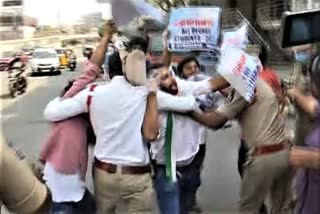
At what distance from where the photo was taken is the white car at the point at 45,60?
104 ft

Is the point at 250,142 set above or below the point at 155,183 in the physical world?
above

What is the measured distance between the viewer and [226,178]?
7645 mm

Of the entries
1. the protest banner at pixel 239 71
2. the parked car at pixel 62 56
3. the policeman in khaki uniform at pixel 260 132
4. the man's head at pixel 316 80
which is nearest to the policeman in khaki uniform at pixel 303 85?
the policeman in khaki uniform at pixel 260 132

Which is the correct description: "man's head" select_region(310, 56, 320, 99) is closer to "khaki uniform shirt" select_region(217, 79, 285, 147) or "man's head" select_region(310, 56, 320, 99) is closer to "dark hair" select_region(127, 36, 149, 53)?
"khaki uniform shirt" select_region(217, 79, 285, 147)

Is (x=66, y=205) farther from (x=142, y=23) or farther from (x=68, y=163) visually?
(x=142, y=23)

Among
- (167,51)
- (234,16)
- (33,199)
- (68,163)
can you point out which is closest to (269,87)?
(167,51)

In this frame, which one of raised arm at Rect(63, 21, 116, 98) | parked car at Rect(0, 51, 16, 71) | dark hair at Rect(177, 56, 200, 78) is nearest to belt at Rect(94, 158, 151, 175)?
raised arm at Rect(63, 21, 116, 98)

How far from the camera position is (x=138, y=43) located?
4.29 m

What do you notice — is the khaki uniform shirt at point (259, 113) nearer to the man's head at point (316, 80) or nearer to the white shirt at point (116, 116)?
the white shirt at point (116, 116)

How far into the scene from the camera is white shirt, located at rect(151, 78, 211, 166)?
15.2ft

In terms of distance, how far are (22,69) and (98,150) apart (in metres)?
20.5

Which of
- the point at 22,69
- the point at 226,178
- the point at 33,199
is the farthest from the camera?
the point at 22,69

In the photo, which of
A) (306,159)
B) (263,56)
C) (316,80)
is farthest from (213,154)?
(306,159)

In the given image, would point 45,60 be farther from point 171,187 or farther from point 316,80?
point 316,80
